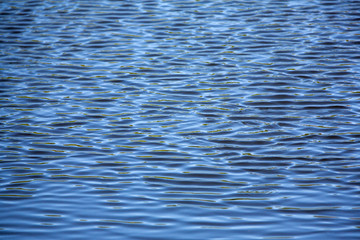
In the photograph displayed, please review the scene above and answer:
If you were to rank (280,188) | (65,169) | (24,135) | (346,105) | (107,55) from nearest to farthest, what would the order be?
(280,188) < (65,169) < (24,135) < (346,105) < (107,55)

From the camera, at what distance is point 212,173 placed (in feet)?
15.5

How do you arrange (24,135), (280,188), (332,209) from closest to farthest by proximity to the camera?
(332,209) → (280,188) → (24,135)

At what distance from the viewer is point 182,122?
5.73m

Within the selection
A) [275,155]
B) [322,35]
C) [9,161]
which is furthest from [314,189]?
[322,35]

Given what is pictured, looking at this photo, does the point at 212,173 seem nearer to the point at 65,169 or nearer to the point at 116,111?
the point at 65,169

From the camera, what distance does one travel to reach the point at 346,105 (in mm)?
5953

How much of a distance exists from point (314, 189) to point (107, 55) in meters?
4.07

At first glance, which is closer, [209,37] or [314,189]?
[314,189]

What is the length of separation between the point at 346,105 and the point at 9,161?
139 inches

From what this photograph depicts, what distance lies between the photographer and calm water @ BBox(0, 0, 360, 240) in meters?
4.14

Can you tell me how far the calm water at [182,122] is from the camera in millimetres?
4145

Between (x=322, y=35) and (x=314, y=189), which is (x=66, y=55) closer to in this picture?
(x=322, y=35)

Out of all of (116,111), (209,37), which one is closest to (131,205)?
(116,111)

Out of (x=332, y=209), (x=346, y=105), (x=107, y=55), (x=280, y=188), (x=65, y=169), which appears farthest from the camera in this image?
(x=107, y=55)
